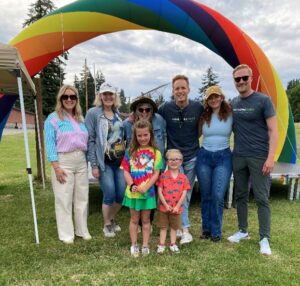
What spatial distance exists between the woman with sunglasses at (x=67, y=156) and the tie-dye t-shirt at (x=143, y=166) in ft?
2.46

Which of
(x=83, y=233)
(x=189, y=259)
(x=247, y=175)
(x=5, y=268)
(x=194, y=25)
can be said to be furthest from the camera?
(x=194, y=25)

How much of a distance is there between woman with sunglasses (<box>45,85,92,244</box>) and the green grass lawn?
35cm

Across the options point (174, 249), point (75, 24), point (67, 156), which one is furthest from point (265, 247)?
point (75, 24)

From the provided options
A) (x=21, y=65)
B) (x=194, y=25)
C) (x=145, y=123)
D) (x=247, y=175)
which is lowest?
(x=247, y=175)

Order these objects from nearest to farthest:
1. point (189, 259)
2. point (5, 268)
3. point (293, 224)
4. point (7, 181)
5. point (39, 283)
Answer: point (39, 283) → point (5, 268) → point (189, 259) → point (293, 224) → point (7, 181)

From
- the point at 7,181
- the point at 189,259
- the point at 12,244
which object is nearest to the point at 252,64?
the point at 189,259

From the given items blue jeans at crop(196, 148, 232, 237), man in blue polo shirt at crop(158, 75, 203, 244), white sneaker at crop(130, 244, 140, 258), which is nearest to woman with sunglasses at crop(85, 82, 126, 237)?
man in blue polo shirt at crop(158, 75, 203, 244)

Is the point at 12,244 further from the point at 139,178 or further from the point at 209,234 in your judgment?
the point at 209,234

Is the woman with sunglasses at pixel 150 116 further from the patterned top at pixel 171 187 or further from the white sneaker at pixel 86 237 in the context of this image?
the white sneaker at pixel 86 237

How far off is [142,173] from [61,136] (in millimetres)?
1110

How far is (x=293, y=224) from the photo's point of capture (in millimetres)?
5367

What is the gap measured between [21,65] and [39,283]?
2.36 meters

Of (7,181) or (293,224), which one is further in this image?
(7,181)

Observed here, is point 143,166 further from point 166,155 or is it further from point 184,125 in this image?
point 184,125
